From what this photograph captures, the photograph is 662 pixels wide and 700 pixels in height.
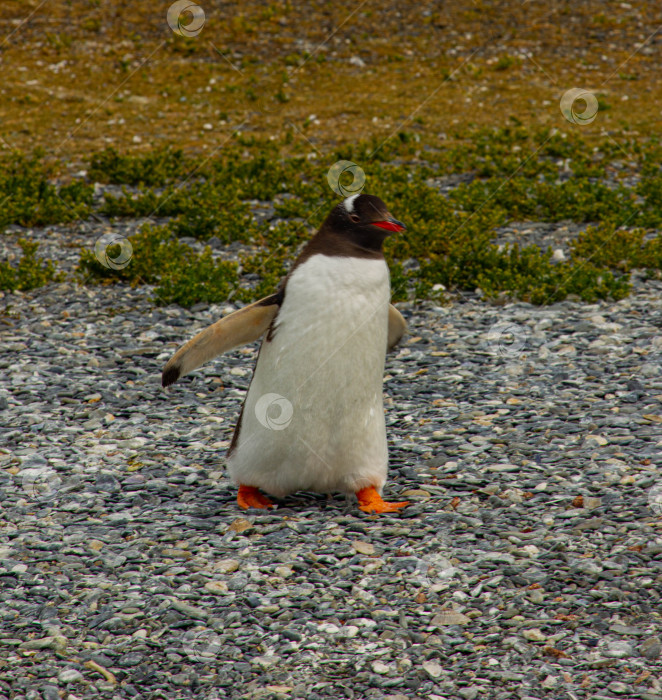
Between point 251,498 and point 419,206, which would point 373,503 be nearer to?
point 251,498

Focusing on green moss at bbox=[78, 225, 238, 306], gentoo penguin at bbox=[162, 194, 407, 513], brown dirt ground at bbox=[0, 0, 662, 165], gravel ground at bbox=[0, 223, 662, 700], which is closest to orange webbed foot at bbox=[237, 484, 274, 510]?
gentoo penguin at bbox=[162, 194, 407, 513]

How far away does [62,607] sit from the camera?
15.2ft

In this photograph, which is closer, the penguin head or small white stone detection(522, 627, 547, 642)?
small white stone detection(522, 627, 547, 642)

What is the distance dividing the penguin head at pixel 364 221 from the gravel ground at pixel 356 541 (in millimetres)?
1651

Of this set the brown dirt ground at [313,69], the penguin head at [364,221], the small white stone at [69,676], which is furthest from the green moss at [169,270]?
the small white stone at [69,676]

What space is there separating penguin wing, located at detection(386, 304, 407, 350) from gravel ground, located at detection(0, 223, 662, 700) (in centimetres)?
73

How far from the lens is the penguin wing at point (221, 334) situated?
568 centimetres

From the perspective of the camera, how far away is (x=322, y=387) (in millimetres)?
5477

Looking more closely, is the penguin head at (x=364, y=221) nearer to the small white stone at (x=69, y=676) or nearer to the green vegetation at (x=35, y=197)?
the small white stone at (x=69, y=676)

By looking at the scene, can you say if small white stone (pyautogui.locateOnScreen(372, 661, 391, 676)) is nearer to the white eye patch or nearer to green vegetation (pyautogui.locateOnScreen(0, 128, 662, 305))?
the white eye patch

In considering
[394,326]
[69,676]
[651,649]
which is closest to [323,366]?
[394,326]

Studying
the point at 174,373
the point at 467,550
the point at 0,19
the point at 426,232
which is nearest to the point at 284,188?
the point at 426,232

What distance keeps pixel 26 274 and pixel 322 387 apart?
226 inches

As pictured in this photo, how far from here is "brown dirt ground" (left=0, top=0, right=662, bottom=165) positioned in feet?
53.4
